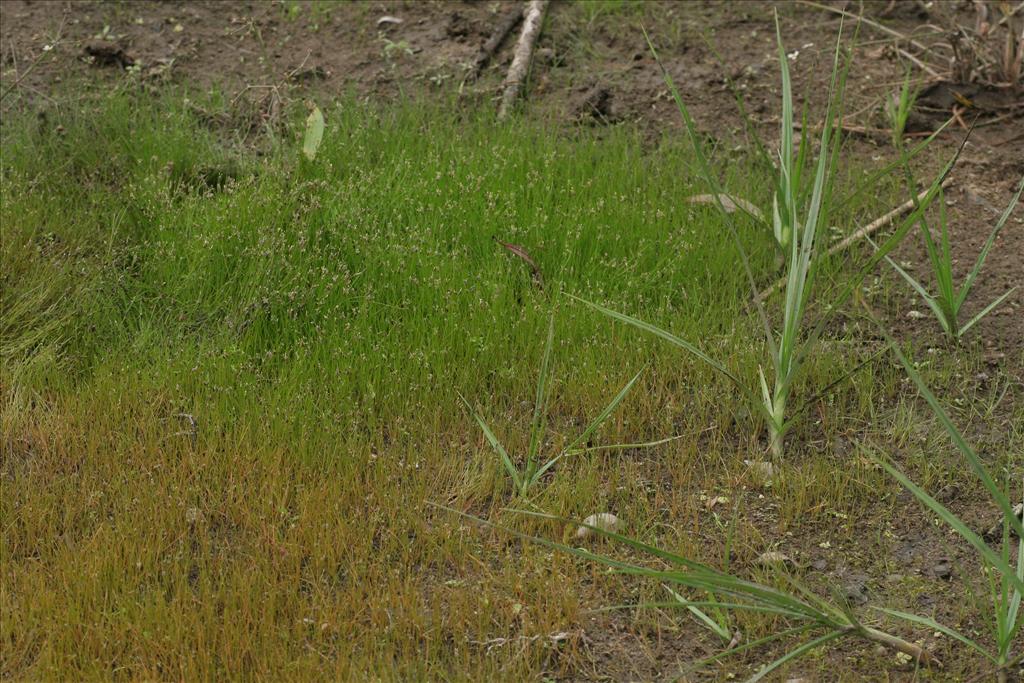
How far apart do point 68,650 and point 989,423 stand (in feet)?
9.11

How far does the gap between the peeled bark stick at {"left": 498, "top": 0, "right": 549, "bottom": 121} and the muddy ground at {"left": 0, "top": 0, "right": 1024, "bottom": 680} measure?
0.07 meters

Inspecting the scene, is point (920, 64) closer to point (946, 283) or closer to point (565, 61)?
point (565, 61)

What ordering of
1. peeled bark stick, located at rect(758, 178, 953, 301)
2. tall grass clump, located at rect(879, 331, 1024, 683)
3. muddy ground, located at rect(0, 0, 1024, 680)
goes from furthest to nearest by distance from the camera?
muddy ground, located at rect(0, 0, 1024, 680) → peeled bark stick, located at rect(758, 178, 953, 301) → tall grass clump, located at rect(879, 331, 1024, 683)

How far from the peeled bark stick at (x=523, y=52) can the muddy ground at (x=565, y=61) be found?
0.22ft

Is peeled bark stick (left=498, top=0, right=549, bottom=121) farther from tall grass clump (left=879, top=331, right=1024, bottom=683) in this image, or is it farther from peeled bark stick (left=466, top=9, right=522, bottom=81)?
tall grass clump (left=879, top=331, right=1024, bottom=683)

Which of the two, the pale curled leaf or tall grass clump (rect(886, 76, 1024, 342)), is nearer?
tall grass clump (rect(886, 76, 1024, 342))

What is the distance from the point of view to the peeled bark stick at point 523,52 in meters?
5.15

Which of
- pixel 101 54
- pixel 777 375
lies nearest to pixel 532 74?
pixel 101 54

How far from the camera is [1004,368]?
153 inches

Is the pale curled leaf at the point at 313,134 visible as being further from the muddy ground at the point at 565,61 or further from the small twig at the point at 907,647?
the small twig at the point at 907,647

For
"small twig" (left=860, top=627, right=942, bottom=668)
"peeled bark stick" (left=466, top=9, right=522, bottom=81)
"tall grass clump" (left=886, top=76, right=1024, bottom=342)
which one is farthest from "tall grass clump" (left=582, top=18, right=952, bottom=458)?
"peeled bark stick" (left=466, top=9, right=522, bottom=81)

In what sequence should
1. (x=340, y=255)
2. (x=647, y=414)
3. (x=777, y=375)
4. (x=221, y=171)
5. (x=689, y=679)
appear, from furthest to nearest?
(x=221, y=171) → (x=340, y=255) → (x=647, y=414) → (x=777, y=375) → (x=689, y=679)

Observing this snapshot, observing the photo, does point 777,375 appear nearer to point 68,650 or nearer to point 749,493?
point 749,493

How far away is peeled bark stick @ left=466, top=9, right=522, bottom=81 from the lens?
5355 millimetres
